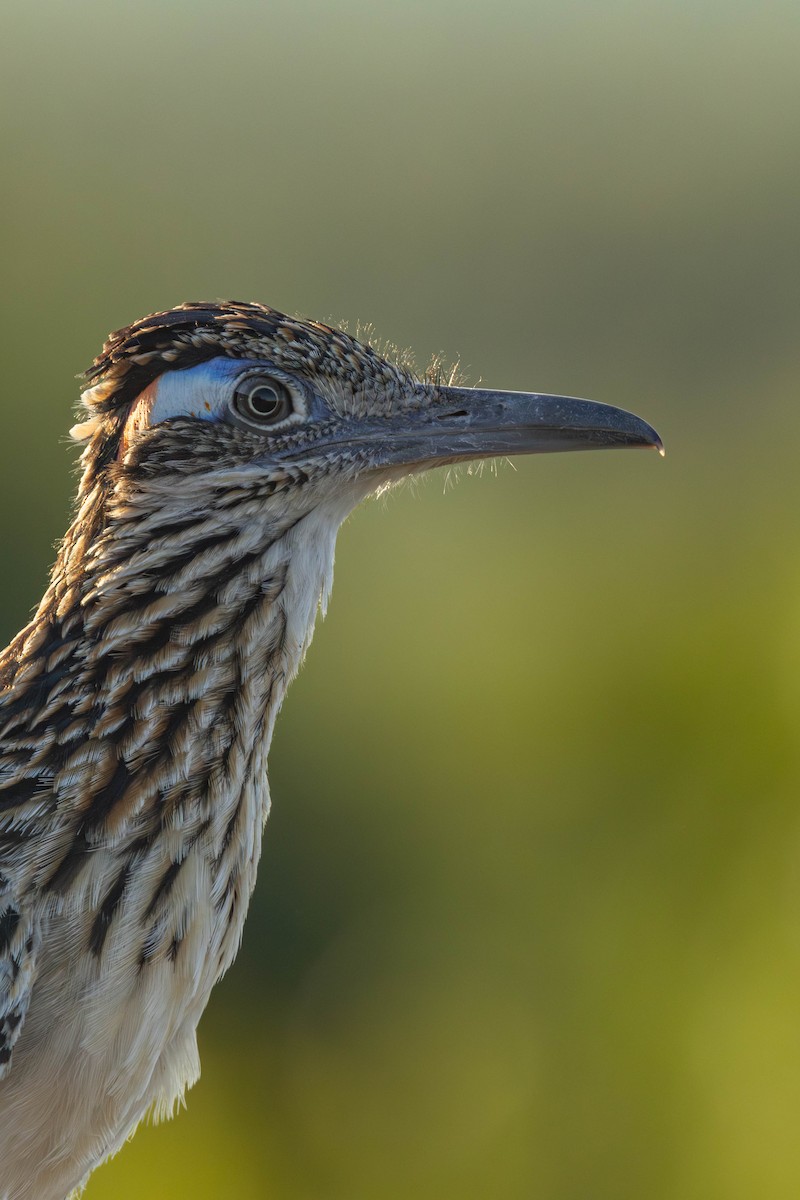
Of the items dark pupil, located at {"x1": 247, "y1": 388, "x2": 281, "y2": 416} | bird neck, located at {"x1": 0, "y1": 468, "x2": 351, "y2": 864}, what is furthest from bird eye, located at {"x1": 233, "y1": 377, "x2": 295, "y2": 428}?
bird neck, located at {"x1": 0, "y1": 468, "x2": 351, "y2": 864}

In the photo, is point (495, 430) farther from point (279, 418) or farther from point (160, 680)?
point (160, 680)

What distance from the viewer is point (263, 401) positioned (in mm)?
4180

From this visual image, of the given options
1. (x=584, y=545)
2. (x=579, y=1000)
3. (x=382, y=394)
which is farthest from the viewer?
Answer: (x=584, y=545)

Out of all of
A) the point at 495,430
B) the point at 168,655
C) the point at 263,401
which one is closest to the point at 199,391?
the point at 263,401

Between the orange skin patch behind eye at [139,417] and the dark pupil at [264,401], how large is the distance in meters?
0.31

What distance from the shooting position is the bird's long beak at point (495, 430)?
14.4 feet

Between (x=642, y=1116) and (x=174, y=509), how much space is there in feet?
28.1

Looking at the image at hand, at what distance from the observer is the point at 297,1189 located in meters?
11.0

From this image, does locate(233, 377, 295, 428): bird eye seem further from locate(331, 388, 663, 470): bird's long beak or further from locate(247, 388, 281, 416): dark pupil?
locate(331, 388, 663, 470): bird's long beak

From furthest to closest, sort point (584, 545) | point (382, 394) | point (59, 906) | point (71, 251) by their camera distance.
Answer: point (71, 251), point (584, 545), point (382, 394), point (59, 906)

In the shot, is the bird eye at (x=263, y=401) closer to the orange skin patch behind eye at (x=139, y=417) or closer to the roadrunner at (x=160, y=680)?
the roadrunner at (x=160, y=680)

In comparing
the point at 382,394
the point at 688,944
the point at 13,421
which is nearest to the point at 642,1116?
the point at 688,944

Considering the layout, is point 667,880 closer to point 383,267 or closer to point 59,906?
point 59,906

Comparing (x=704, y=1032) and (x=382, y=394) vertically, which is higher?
(x=382, y=394)
